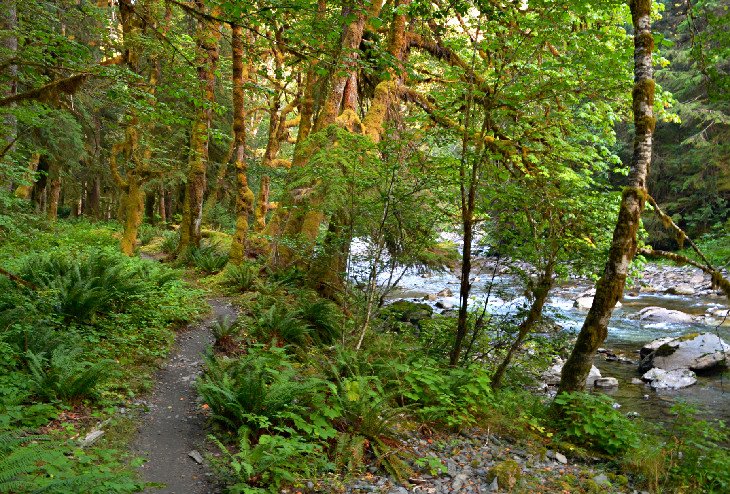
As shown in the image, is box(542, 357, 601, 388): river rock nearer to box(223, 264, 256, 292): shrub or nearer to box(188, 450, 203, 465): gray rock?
box(223, 264, 256, 292): shrub

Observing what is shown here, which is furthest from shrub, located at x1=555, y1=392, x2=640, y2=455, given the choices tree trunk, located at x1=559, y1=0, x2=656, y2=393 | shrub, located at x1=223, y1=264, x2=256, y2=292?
shrub, located at x1=223, y1=264, x2=256, y2=292

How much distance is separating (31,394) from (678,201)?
103 ft

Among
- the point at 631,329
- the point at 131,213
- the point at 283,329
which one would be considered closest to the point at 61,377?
the point at 283,329

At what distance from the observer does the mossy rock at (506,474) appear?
4.48 metres

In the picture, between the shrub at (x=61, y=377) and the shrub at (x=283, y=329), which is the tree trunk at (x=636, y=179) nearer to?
the shrub at (x=283, y=329)

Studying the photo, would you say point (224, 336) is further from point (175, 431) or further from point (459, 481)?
point (459, 481)

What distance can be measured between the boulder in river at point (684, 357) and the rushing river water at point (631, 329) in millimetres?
301

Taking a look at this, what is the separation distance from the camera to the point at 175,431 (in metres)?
4.55

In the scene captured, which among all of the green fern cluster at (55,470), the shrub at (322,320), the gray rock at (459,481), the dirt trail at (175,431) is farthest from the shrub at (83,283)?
the gray rock at (459,481)

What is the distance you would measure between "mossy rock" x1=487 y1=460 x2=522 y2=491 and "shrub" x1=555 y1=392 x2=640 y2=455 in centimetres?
161

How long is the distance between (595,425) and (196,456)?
4.88m

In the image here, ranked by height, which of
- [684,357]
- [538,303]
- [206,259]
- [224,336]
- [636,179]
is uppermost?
[636,179]

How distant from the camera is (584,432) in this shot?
19.5ft

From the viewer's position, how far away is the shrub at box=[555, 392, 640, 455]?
18.8 feet
